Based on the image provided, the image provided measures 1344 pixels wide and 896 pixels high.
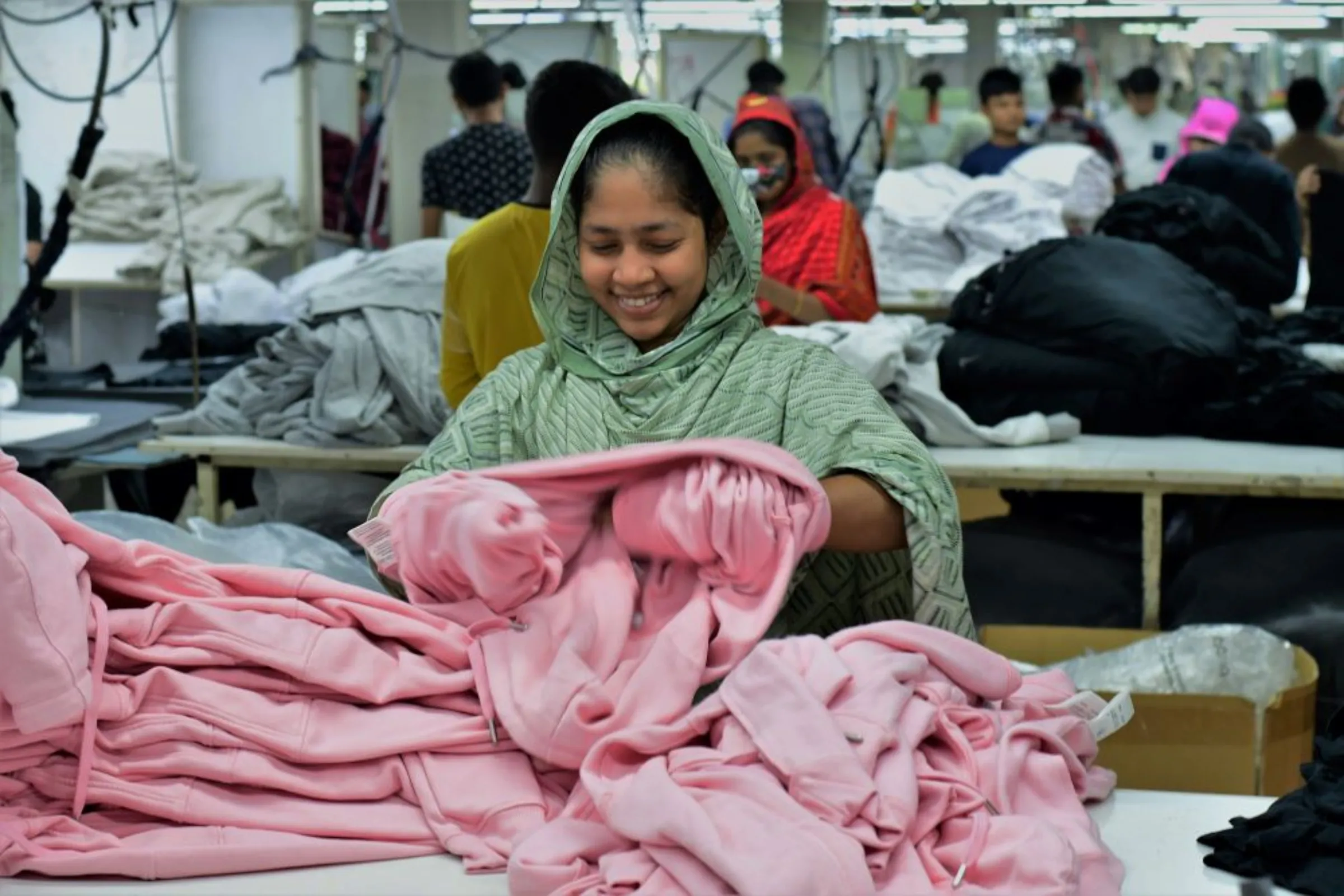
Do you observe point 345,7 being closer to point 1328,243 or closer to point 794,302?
point 794,302

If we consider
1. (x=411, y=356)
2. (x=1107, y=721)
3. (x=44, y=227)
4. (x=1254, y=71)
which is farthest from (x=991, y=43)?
(x=1107, y=721)

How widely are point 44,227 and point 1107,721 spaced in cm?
696

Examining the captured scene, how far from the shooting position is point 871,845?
4.88 feet

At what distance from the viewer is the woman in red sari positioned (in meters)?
4.20

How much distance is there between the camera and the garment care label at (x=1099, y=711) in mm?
1812

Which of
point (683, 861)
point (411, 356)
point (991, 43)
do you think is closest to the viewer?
point (683, 861)

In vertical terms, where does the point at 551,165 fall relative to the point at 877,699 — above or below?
above

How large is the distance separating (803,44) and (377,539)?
8.37 meters

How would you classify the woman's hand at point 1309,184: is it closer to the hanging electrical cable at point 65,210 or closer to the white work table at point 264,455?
the white work table at point 264,455

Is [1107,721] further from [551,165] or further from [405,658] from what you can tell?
[551,165]

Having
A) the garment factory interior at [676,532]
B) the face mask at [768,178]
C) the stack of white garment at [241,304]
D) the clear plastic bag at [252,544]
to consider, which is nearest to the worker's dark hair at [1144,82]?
the garment factory interior at [676,532]

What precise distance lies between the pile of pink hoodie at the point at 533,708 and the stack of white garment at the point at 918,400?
1807mm

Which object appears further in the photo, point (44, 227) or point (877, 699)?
point (44, 227)

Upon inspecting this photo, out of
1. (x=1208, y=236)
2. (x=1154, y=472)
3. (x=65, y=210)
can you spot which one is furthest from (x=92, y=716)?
(x=1208, y=236)
